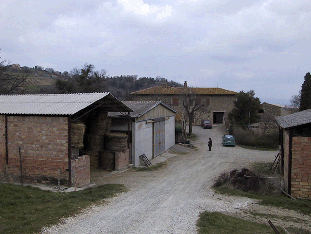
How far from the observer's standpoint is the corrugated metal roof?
42.7ft

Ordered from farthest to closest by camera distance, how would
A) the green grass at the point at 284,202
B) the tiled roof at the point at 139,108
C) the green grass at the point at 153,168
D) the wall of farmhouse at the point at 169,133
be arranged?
the wall of farmhouse at the point at 169,133, the tiled roof at the point at 139,108, the green grass at the point at 153,168, the green grass at the point at 284,202

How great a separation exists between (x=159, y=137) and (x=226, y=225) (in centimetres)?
1627

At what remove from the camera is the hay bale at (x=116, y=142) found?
17.2 metres

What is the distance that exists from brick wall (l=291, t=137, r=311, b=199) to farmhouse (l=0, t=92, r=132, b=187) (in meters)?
8.80

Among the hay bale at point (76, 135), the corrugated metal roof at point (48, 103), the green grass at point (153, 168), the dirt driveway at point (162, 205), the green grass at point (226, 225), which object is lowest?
the green grass at point (153, 168)

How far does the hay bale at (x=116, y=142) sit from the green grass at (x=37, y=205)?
4903mm

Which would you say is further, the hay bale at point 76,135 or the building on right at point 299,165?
the hay bale at point 76,135

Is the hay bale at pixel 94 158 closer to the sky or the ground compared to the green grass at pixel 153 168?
closer to the sky

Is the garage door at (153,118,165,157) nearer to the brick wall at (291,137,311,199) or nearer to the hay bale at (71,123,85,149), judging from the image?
the hay bale at (71,123,85,149)

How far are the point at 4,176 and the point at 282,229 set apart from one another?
12214 millimetres

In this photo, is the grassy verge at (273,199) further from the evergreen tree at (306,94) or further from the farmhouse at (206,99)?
the farmhouse at (206,99)

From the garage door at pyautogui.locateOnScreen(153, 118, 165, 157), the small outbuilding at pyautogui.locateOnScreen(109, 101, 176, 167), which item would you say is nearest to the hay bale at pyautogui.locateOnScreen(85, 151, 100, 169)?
the small outbuilding at pyautogui.locateOnScreen(109, 101, 176, 167)

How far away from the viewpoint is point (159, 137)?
78.6 feet

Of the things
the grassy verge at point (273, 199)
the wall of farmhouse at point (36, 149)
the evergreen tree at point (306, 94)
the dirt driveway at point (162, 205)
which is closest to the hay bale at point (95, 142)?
the dirt driveway at point (162, 205)
